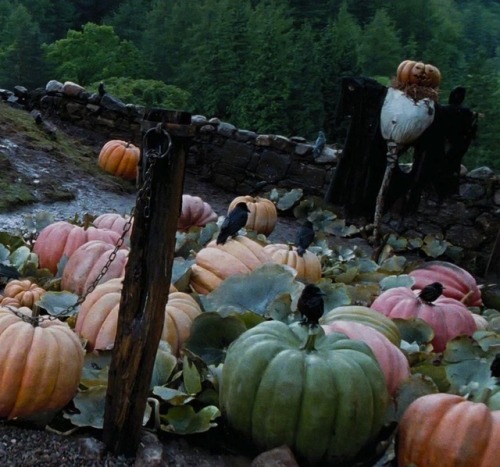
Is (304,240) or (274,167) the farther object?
(274,167)

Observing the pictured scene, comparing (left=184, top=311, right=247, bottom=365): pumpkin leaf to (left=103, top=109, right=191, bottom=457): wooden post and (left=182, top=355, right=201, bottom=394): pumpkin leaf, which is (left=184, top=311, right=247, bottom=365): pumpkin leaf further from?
(left=103, top=109, right=191, bottom=457): wooden post

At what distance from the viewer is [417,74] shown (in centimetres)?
554

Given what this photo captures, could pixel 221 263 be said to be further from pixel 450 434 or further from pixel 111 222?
pixel 450 434

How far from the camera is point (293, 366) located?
7.59 feet

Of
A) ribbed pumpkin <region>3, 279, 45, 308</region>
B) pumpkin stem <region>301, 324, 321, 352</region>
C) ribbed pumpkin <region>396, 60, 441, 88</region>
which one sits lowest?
ribbed pumpkin <region>3, 279, 45, 308</region>

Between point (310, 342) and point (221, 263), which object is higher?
point (310, 342)

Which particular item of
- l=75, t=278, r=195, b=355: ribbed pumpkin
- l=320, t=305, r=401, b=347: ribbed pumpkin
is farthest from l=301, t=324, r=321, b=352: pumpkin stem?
l=75, t=278, r=195, b=355: ribbed pumpkin

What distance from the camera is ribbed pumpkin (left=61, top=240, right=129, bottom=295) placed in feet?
11.8

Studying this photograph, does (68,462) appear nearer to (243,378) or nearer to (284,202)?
(243,378)

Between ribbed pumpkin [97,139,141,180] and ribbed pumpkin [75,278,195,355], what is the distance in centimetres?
555

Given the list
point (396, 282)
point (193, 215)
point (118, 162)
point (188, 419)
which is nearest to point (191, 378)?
point (188, 419)

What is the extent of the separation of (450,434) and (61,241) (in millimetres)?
2671

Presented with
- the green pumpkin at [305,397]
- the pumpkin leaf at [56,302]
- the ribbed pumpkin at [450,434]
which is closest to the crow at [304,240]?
the pumpkin leaf at [56,302]

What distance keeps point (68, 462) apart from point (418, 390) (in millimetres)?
1169
